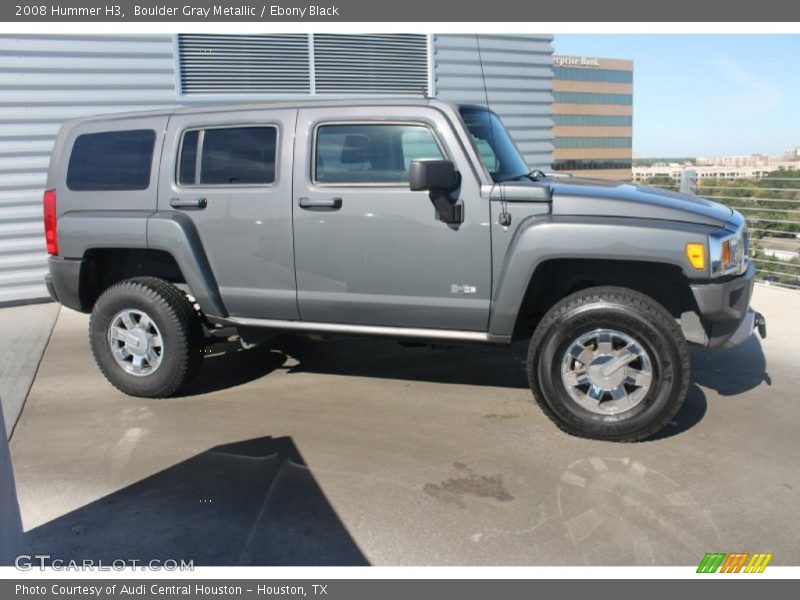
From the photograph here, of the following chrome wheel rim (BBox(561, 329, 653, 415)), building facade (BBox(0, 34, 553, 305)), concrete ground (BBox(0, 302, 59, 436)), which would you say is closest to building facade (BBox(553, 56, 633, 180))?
building facade (BBox(0, 34, 553, 305))

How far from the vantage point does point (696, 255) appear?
12.7ft

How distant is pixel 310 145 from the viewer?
180 inches

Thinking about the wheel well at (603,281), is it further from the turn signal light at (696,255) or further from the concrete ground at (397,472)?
the concrete ground at (397,472)

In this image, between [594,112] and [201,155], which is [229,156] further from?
[594,112]

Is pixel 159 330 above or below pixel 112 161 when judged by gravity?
below

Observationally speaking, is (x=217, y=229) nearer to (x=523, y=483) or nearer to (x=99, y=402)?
(x=99, y=402)

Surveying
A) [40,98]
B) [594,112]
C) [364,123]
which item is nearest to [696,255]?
[364,123]

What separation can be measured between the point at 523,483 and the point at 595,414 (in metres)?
0.76

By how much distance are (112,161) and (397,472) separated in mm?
3196

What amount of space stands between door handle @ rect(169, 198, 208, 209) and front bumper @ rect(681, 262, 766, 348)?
3248mm

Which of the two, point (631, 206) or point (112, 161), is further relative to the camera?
point (112, 161)

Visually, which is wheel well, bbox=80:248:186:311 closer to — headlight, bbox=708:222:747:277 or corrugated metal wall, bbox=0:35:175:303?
headlight, bbox=708:222:747:277

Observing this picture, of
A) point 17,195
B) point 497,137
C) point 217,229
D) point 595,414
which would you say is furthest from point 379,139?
point 17,195

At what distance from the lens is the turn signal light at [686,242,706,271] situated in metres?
A: 3.87
